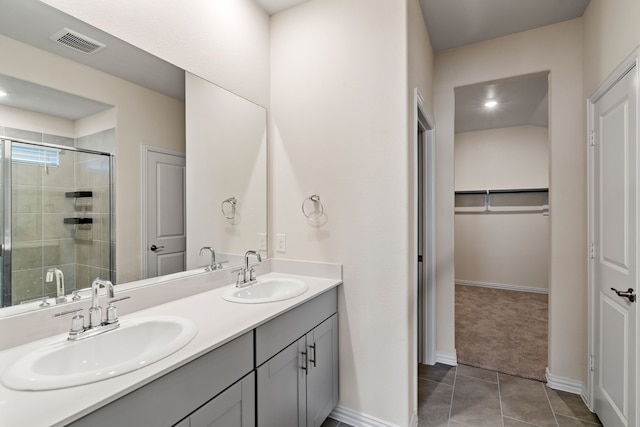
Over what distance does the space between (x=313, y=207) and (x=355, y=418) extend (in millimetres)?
1330

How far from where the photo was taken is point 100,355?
1071mm

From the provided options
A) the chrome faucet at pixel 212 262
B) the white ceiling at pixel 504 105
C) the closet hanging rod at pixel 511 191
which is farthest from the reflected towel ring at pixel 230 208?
the closet hanging rod at pixel 511 191

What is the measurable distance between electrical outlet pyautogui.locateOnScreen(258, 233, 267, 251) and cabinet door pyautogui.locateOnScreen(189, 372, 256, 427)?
1003 mm

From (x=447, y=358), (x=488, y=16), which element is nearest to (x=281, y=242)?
(x=447, y=358)

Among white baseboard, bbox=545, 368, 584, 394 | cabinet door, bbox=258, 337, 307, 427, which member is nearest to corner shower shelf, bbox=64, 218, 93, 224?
cabinet door, bbox=258, 337, 307, 427

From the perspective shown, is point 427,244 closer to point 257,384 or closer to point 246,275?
point 246,275

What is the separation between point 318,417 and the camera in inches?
66.3

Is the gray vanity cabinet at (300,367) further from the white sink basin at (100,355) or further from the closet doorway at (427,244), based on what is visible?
the closet doorway at (427,244)

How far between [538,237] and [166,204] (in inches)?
210

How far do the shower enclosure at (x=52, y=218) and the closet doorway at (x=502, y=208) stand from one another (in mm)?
3660

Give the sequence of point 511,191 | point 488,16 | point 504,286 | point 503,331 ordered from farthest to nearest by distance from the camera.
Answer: point 504,286
point 511,191
point 503,331
point 488,16

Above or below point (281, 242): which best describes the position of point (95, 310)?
below

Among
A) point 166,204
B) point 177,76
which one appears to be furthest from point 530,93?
point 166,204

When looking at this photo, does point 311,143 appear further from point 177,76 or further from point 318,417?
point 318,417
